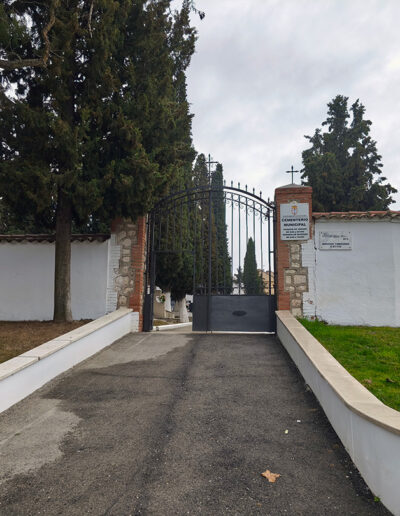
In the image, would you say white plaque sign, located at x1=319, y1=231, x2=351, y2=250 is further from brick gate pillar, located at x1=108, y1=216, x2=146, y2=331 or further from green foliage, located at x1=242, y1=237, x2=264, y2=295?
brick gate pillar, located at x1=108, y1=216, x2=146, y2=331

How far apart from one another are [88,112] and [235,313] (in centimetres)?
521

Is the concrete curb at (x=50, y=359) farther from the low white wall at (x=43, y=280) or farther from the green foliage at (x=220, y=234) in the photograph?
the green foliage at (x=220, y=234)

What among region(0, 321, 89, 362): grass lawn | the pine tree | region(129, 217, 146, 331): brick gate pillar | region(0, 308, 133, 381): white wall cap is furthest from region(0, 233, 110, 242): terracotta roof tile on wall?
region(0, 308, 133, 381): white wall cap

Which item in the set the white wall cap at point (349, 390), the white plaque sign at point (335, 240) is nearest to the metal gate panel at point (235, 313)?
the white plaque sign at point (335, 240)

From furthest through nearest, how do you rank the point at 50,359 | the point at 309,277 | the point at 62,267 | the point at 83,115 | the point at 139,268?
the point at 139,268
the point at 309,277
the point at 62,267
the point at 83,115
the point at 50,359

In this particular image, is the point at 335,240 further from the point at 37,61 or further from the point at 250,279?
the point at 250,279

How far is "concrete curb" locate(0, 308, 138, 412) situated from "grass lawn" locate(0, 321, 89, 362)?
479 millimetres

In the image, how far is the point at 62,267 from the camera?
7.06 meters

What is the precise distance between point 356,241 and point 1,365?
6.84 m

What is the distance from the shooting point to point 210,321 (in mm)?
7941

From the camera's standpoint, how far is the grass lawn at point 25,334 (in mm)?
5066

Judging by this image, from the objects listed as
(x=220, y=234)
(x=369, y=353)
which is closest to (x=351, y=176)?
(x=220, y=234)

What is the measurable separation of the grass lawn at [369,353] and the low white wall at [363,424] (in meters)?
0.40

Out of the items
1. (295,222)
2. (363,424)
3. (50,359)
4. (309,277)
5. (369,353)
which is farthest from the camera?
(295,222)
